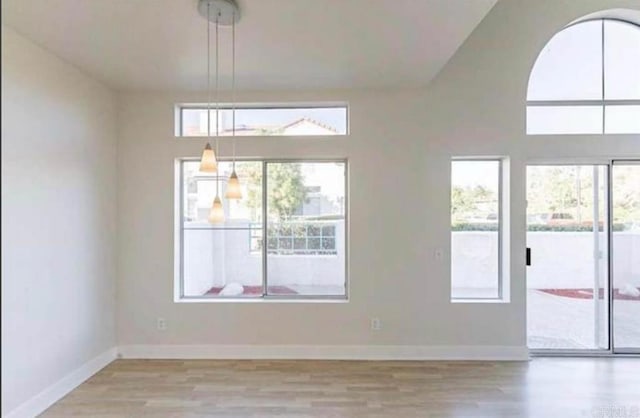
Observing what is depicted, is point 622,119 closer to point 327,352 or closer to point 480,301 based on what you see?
point 480,301

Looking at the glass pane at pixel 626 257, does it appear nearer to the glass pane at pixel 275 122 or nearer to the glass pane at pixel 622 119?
the glass pane at pixel 622 119

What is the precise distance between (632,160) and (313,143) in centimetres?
343

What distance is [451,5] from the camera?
8.94 feet

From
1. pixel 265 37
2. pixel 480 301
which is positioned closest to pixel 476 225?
pixel 480 301

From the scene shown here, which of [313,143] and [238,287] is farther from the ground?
[313,143]

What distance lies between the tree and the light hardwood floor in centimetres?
163

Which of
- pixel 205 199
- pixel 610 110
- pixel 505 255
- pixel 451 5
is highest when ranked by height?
pixel 451 5

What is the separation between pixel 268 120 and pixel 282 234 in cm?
128

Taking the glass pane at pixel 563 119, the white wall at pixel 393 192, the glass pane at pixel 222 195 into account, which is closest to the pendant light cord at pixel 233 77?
the white wall at pixel 393 192

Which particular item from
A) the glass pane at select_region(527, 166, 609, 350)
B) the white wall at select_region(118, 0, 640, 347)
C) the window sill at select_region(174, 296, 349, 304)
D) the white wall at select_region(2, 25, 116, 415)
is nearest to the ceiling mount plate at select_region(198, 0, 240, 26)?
the white wall at select_region(2, 25, 116, 415)

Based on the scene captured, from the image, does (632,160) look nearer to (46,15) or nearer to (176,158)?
(176,158)

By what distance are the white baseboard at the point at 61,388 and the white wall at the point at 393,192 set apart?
299mm

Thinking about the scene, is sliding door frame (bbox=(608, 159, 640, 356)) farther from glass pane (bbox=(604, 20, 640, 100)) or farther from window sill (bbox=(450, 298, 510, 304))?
window sill (bbox=(450, 298, 510, 304))

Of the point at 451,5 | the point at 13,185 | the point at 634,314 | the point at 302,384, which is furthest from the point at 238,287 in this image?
the point at 634,314
